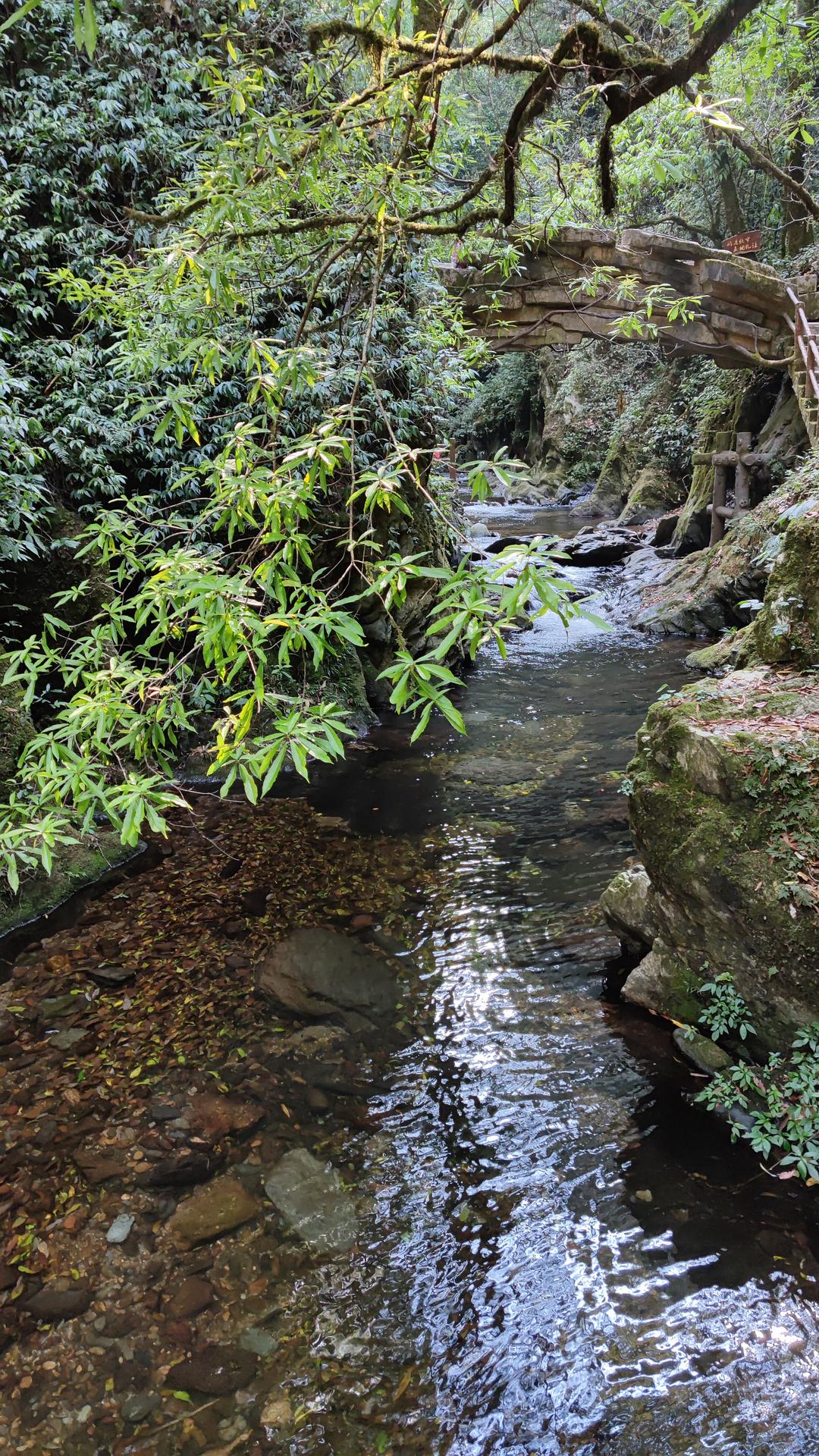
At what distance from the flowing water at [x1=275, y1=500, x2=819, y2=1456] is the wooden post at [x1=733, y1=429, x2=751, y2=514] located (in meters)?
10.6

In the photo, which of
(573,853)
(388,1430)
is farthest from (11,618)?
(388,1430)

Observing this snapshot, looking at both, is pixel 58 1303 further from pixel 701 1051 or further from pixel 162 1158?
pixel 701 1051

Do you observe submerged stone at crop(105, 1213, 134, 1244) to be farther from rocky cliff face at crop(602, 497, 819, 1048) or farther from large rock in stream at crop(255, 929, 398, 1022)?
rocky cliff face at crop(602, 497, 819, 1048)

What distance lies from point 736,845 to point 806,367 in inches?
390

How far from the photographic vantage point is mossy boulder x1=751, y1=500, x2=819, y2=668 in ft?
14.9

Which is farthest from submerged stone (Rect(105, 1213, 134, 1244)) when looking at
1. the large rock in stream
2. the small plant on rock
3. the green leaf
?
the green leaf

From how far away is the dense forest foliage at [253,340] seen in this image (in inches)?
86.9

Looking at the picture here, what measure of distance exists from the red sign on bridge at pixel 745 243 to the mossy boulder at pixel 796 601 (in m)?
9.40

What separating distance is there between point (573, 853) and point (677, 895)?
6.90 feet

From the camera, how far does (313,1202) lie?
333 cm

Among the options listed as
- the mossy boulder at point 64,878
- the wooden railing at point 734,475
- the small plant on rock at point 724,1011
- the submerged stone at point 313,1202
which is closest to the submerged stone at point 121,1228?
the submerged stone at point 313,1202

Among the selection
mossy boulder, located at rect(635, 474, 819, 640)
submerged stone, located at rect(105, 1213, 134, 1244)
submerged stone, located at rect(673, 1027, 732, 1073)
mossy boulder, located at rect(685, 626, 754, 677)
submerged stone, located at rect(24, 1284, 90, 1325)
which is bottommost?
submerged stone, located at rect(24, 1284, 90, 1325)

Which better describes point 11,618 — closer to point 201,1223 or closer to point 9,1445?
point 201,1223

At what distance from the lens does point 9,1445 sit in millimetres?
2521
